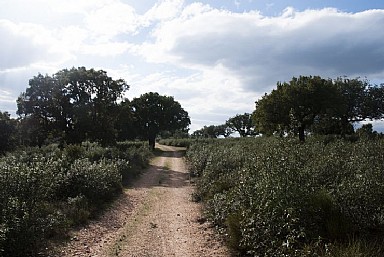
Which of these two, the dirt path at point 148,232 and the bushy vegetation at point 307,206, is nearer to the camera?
the bushy vegetation at point 307,206

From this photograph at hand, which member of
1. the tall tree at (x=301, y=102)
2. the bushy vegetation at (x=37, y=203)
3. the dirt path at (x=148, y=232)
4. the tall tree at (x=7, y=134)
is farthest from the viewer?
→ the tall tree at (x=7, y=134)

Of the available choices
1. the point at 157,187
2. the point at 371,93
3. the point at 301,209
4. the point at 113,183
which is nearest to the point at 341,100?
the point at 371,93

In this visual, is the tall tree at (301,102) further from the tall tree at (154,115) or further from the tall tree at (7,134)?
the tall tree at (7,134)

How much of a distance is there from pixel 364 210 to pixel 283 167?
1742 millimetres

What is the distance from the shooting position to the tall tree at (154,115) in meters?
55.4

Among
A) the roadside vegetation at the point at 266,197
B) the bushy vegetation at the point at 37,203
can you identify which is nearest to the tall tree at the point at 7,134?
the roadside vegetation at the point at 266,197

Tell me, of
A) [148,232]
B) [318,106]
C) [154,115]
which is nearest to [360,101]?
[318,106]

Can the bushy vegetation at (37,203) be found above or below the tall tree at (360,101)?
below

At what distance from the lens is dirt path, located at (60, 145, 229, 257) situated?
877 cm

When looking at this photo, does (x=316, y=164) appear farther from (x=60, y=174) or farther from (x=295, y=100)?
(x=295, y=100)

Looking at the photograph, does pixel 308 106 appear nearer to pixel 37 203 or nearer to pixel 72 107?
pixel 72 107

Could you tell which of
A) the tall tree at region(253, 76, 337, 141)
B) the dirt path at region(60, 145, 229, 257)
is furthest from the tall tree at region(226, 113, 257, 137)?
the dirt path at region(60, 145, 229, 257)

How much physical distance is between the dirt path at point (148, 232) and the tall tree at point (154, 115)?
38.5m

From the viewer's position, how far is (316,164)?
8.31 metres
